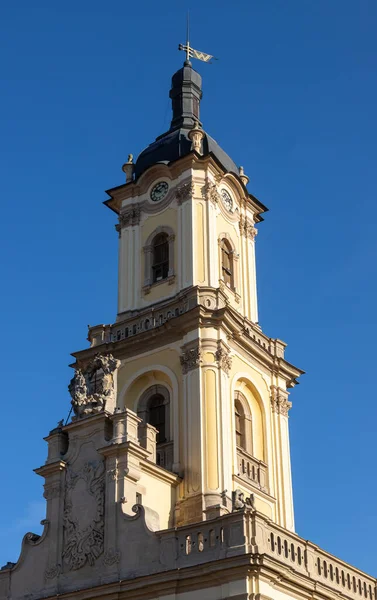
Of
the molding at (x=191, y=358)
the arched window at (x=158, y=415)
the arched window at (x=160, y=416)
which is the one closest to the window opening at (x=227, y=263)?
the molding at (x=191, y=358)

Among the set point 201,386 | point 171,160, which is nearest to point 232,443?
point 201,386

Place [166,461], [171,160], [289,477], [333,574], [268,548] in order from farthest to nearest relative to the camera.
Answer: [171,160] → [289,477] → [166,461] → [333,574] → [268,548]

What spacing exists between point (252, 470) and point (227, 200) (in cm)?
995

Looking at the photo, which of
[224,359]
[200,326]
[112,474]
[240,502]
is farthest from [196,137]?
[240,502]

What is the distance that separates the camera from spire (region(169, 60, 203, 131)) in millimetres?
39625

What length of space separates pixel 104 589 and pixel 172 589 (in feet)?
6.49

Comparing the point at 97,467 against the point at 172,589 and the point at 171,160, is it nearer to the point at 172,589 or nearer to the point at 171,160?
the point at 172,589

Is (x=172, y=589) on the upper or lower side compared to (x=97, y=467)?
lower

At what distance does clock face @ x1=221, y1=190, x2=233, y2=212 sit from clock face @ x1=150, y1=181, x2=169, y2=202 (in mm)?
1963

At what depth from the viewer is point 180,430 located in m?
31.0

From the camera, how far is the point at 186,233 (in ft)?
114

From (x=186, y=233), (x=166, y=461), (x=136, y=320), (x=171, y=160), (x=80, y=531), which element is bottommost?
(x=80, y=531)

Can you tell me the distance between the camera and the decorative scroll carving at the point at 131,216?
36844 millimetres

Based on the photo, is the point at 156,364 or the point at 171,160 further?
the point at 171,160
